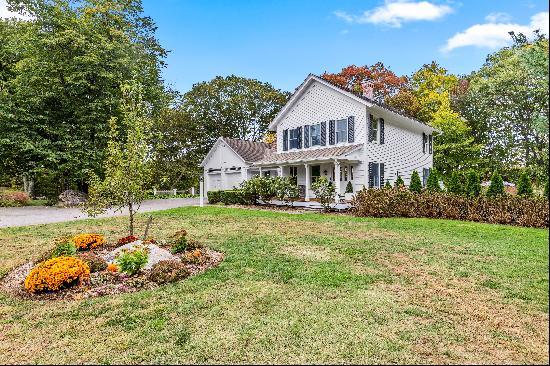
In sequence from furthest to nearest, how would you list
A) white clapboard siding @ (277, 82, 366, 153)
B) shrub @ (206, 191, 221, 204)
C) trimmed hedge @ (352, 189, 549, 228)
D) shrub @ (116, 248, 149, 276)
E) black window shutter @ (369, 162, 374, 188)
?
shrub @ (206, 191, 221, 204) < black window shutter @ (369, 162, 374, 188) < white clapboard siding @ (277, 82, 366, 153) < trimmed hedge @ (352, 189, 549, 228) < shrub @ (116, 248, 149, 276)

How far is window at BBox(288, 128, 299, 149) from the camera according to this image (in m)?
23.8

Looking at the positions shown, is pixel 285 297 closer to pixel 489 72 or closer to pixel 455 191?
pixel 455 191

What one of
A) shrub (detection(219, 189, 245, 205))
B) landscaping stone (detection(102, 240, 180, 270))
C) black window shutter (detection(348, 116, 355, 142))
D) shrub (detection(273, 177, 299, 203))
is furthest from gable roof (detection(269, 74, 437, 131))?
landscaping stone (detection(102, 240, 180, 270))

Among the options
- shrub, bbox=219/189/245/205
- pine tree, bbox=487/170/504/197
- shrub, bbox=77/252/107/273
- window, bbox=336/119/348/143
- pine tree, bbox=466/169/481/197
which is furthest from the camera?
shrub, bbox=219/189/245/205

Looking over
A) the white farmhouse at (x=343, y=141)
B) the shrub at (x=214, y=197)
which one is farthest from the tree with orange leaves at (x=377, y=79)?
the shrub at (x=214, y=197)

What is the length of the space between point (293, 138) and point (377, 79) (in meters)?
16.0

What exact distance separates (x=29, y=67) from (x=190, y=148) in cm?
1786

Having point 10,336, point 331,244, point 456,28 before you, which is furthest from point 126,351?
point 331,244

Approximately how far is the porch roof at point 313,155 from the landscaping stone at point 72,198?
11658 mm

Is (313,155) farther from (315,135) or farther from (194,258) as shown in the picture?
(194,258)

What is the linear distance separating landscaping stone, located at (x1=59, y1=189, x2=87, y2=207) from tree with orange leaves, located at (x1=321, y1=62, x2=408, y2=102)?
2413 cm

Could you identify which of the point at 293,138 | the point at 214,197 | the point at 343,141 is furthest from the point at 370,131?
the point at 214,197

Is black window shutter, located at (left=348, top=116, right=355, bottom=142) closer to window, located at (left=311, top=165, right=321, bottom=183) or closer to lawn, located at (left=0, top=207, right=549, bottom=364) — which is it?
window, located at (left=311, top=165, right=321, bottom=183)

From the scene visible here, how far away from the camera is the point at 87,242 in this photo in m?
8.87
